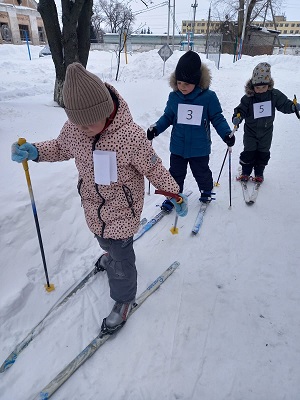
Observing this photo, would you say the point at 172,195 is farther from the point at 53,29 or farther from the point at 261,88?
the point at 53,29

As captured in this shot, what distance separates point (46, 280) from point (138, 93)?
7.07 metres

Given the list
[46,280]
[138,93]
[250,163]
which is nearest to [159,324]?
[46,280]

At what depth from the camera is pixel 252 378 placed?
1.84m

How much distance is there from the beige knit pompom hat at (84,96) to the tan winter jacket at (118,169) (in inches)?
6.8

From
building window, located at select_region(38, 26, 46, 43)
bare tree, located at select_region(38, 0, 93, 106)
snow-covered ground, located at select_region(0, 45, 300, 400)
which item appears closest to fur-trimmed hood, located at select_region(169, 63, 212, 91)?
snow-covered ground, located at select_region(0, 45, 300, 400)

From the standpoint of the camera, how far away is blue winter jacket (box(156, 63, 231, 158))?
2.91 meters

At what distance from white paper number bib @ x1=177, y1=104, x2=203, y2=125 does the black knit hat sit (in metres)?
0.27

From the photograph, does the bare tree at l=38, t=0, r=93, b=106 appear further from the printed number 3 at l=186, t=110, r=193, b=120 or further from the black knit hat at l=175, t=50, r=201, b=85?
the printed number 3 at l=186, t=110, r=193, b=120

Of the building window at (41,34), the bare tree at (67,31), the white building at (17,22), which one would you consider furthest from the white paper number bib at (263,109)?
the building window at (41,34)

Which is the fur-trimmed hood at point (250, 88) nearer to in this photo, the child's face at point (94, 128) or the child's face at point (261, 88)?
the child's face at point (261, 88)

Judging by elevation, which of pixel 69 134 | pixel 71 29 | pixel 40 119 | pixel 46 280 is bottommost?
pixel 46 280

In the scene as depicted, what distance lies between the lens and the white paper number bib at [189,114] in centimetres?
294

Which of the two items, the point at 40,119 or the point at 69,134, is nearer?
the point at 69,134

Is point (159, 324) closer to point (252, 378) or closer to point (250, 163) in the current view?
point (252, 378)
